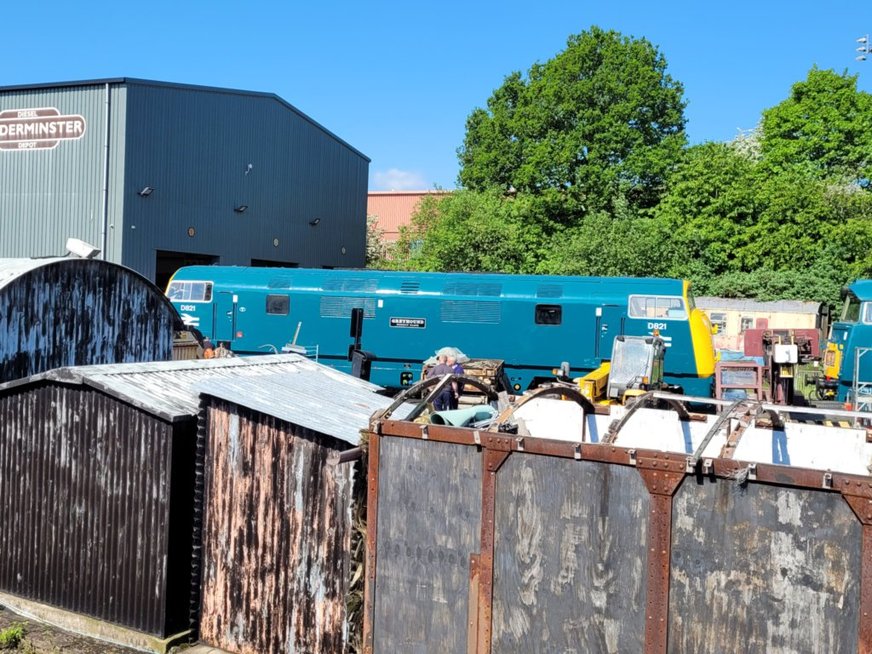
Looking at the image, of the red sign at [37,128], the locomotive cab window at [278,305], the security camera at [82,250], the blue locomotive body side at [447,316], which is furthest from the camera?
the red sign at [37,128]

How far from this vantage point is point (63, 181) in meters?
26.7

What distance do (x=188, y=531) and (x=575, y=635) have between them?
399cm

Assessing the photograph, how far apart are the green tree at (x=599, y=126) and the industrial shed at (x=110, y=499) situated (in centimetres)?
3210

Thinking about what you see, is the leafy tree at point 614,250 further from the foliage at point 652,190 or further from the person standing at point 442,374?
the person standing at point 442,374

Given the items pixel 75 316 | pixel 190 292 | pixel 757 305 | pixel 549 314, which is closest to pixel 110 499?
pixel 75 316

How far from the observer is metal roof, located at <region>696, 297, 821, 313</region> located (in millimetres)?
32062

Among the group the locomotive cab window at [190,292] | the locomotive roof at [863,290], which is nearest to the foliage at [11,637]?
the locomotive cab window at [190,292]

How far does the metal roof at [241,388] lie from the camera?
7.54 meters

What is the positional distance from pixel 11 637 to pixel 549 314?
14.7 metres

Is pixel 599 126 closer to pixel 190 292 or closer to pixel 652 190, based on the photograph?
pixel 652 190

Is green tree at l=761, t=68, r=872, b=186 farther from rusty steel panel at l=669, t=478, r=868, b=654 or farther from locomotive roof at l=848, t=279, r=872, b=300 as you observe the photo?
rusty steel panel at l=669, t=478, r=868, b=654

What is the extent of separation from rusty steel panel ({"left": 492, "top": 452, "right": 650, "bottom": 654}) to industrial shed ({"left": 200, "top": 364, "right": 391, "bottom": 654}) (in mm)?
1619

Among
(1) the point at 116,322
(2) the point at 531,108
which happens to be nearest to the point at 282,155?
(2) the point at 531,108

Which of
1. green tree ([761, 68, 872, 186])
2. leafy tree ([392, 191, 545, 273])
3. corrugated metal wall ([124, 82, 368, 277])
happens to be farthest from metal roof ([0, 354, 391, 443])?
green tree ([761, 68, 872, 186])
